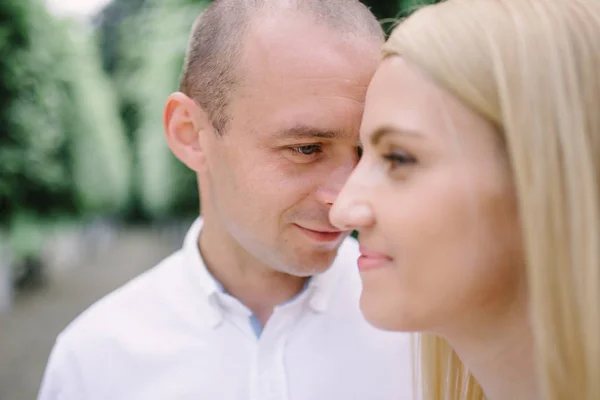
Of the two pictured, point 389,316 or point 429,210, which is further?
point 389,316

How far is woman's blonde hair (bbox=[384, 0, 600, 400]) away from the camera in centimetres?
134

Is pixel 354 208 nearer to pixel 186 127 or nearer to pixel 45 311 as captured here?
pixel 186 127

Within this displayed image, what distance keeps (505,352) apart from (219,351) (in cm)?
Answer: 108

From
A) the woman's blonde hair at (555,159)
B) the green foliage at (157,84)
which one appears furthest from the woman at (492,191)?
the green foliage at (157,84)

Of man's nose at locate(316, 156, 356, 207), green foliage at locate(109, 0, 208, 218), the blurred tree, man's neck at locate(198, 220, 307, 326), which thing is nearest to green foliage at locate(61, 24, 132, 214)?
the blurred tree

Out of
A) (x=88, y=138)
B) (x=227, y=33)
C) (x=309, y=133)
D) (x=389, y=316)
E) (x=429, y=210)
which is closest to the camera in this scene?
(x=429, y=210)

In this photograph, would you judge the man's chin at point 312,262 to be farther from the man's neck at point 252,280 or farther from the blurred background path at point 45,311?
the blurred background path at point 45,311

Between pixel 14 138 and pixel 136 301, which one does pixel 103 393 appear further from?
pixel 14 138

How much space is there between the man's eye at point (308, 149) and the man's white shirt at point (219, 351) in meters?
0.57

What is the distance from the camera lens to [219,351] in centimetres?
224

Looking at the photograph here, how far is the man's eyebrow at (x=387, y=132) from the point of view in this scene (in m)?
1.47

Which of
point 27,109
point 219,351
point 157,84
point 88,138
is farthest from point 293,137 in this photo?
point 88,138

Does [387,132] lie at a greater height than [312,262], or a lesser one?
greater

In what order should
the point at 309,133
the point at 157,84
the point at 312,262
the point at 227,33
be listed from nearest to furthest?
the point at 309,133 < the point at 312,262 < the point at 227,33 < the point at 157,84
